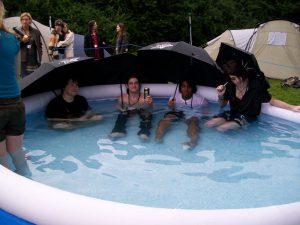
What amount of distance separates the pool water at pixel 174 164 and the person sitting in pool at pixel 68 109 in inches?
6.6

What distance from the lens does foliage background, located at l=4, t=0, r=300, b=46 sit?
15.3 m

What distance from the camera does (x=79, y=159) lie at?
4688mm

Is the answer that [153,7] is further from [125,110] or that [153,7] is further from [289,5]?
[125,110]

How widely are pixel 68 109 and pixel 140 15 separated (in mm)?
11399

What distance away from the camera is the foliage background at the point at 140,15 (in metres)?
15.3

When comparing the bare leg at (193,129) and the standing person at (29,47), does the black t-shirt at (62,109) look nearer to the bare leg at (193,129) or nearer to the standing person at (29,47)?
the standing person at (29,47)

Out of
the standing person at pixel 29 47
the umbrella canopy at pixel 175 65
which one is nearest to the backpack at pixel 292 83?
the umbrella canopy at pixel 175 65

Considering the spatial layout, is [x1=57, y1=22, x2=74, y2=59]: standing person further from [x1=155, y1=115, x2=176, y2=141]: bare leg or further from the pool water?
[x1=155, y1=115, x2=176, y2=141]: bare leg

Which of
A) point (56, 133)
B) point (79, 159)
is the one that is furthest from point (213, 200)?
point (56, 133)

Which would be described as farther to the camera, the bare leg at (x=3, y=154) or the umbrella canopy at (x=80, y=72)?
the umbrella canopy at (x=80, y=72)

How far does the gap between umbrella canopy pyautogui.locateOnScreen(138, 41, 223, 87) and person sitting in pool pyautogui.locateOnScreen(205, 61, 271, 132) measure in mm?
602

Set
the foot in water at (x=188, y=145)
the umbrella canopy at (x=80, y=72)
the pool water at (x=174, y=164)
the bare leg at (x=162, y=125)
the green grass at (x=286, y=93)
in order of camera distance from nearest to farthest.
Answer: the pool water at (x=174, y=164) → the foot in water at (x=188, y=145) → the bare leg at (x=162, y=125) → the umbrella canopy at (x=80, y=72) → the green grass at (x=286, y=93)

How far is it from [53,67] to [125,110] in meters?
1.38

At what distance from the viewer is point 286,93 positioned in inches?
333
